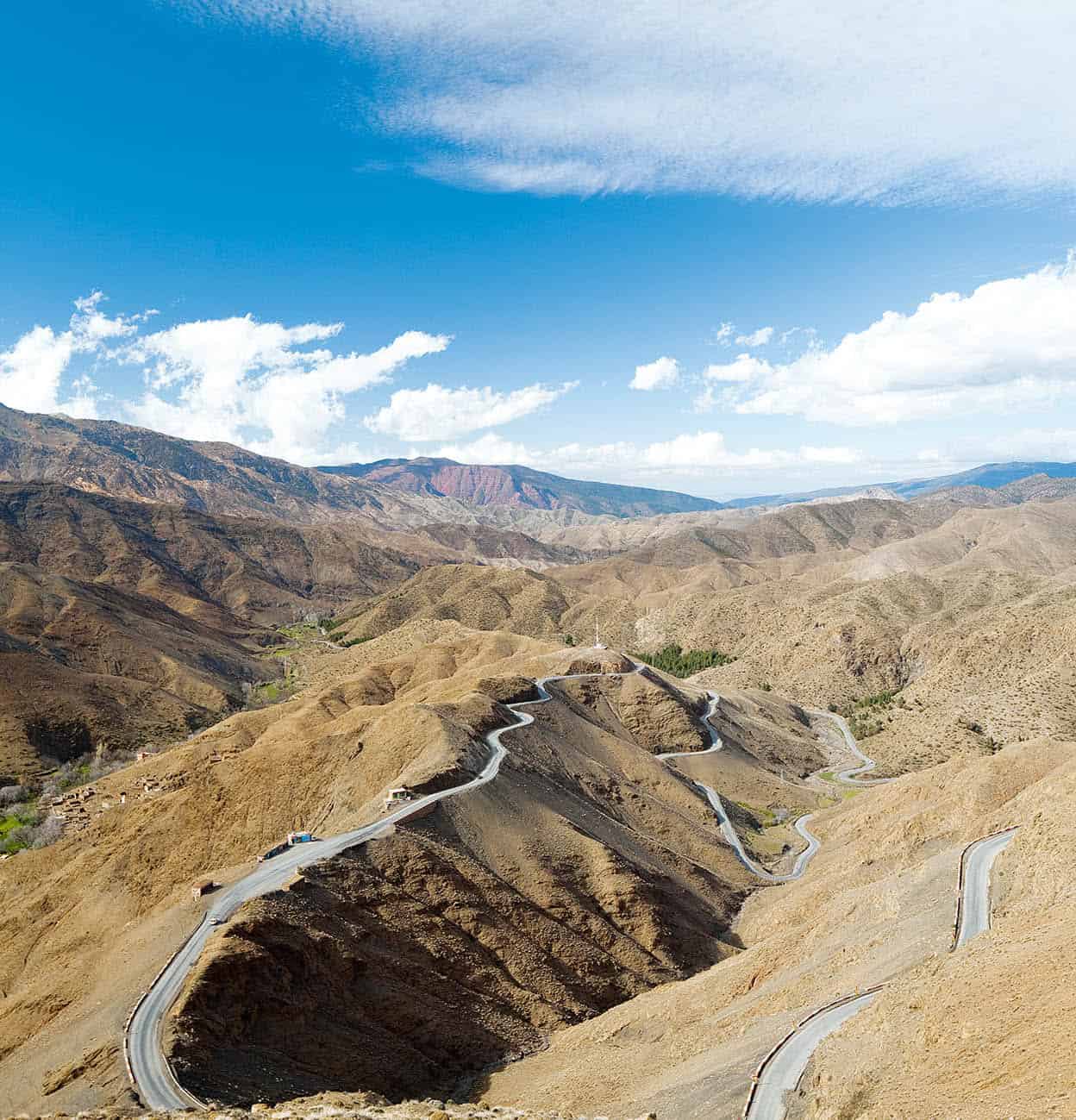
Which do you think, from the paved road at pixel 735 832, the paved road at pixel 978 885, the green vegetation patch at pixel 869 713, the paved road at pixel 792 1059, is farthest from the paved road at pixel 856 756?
the paved road at pixel 792 1059

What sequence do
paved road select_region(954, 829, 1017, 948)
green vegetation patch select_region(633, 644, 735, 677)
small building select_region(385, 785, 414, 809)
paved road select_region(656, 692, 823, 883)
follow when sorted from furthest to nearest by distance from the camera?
green vegetation patch select_region(633, 644, 735, 677) → paved road select_region(656, 692, 823, 883) → small building select_region(385, 785, 414, 809) → paved road select_region(954, 829, 1017, 948)

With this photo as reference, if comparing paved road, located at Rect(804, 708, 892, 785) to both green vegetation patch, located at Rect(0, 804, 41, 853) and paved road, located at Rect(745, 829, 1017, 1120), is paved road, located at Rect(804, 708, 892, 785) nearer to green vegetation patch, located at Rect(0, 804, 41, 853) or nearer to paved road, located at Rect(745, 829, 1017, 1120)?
paved road, located at Rect(745, 829, 1017, 1120)

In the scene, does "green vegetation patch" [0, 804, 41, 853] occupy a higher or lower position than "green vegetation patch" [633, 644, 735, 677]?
higher

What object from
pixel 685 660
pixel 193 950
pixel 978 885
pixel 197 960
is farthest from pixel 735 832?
pixel 685 660

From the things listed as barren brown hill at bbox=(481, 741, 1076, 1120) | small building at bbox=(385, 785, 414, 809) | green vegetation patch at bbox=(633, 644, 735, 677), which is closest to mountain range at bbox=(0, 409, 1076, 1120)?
barren brown hill at bbox=(481, 741, 1076, 1120)

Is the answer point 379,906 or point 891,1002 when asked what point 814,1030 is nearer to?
point 891,1002

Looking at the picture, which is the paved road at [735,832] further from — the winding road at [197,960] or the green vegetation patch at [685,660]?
the green vegetation patch at [685,660]
